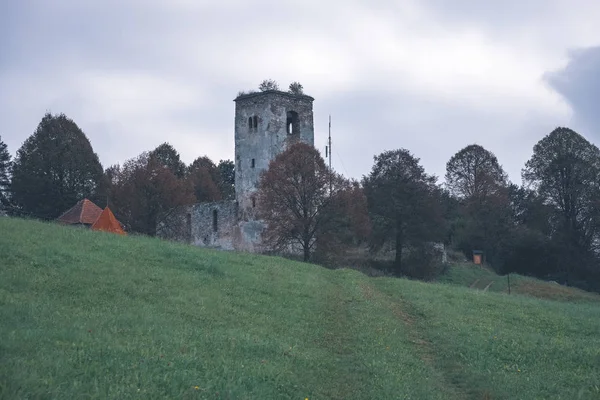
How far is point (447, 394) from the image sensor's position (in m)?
12.7

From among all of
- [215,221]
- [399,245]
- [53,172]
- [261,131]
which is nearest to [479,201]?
[399,245]

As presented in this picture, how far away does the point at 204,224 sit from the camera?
55562 mm

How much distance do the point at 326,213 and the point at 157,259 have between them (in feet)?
65.3

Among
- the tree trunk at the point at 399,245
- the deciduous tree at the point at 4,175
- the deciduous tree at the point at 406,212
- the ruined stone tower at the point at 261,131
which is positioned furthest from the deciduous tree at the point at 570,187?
the deciduous tree at the point at 4,175

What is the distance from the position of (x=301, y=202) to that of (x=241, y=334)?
2877 cm

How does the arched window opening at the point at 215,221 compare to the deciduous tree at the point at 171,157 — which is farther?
the deciduous tree at the point at 171,157

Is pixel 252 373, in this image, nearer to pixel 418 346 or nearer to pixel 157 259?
pixel 418 346

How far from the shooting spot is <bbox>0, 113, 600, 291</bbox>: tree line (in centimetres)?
4341

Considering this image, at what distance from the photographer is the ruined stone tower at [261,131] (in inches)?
2062

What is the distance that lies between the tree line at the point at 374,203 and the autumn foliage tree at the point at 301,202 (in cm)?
7

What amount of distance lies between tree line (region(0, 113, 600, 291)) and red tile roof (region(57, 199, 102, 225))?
11.4 feet

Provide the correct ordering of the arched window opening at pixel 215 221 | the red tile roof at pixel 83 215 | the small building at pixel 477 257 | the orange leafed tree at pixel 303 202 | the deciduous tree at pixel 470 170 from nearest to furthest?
the orange leafed tree at pixel 303 202 < the red tile roof at pixel 83 215 < the arched window opening at pixel 215 221 < the small building at pixel 477 257 < the deciduous tree at pixel 470 170

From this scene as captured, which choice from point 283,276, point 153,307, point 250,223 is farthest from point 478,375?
point 250,223

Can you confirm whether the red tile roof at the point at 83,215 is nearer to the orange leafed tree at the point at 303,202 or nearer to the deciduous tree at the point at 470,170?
the orange leafed tree at the point at 303,202
